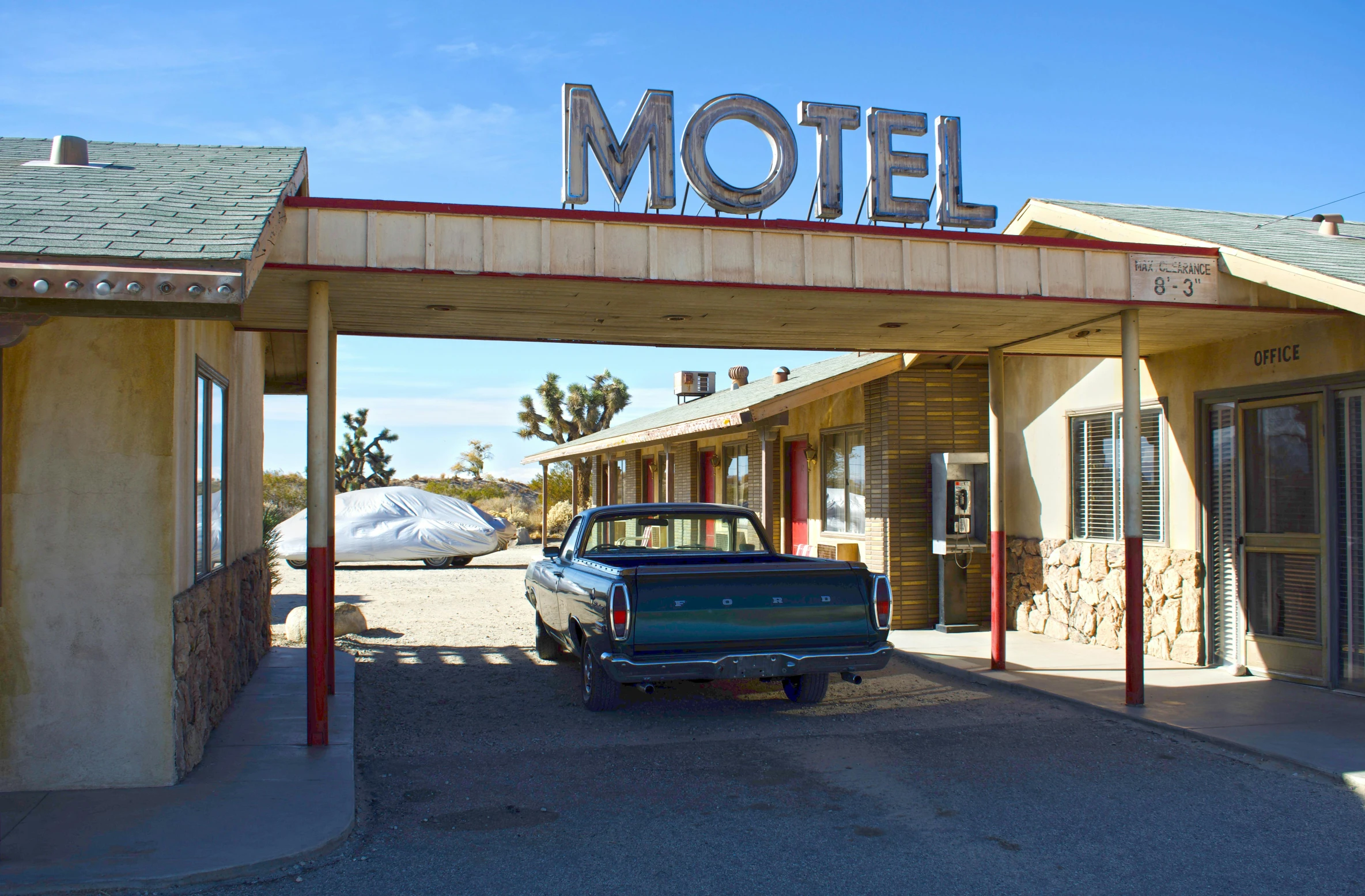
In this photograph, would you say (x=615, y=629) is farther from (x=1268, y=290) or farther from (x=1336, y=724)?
(x=1268, y=290)

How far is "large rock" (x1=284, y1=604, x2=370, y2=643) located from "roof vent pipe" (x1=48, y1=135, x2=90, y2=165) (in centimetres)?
609

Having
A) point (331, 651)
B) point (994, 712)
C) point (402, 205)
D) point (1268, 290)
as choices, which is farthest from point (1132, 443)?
point (331, 651)

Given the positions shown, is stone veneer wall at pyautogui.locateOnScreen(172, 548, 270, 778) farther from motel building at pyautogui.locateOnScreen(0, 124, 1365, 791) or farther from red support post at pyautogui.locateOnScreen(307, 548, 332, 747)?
red support post at pyautogui.locateOnScreen(307, 548, 332, 747)

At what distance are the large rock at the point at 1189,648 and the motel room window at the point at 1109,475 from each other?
0.92 metres

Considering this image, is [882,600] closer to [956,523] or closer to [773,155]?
[773,155]

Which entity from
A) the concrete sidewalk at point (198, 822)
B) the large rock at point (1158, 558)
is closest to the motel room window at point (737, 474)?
the large rock at point (1158, 558)

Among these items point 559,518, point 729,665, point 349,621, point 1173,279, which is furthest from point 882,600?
point 559,518

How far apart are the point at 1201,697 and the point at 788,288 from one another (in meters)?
4.44

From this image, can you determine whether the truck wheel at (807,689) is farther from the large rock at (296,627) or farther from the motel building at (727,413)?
the large rock at (296,627)

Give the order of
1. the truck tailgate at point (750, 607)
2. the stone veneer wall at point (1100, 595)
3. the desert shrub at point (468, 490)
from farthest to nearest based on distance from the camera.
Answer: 1. the desert shrub at point (468, 490)
2. the stone veneer wall at point (1100, 595)
3. the truck tailgate at point (750, 607)

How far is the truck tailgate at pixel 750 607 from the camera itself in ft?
23.5

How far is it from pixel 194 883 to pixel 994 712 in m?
5.58

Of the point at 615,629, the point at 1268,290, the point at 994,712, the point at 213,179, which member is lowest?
the point at 994,712

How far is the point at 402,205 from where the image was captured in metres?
6.79
